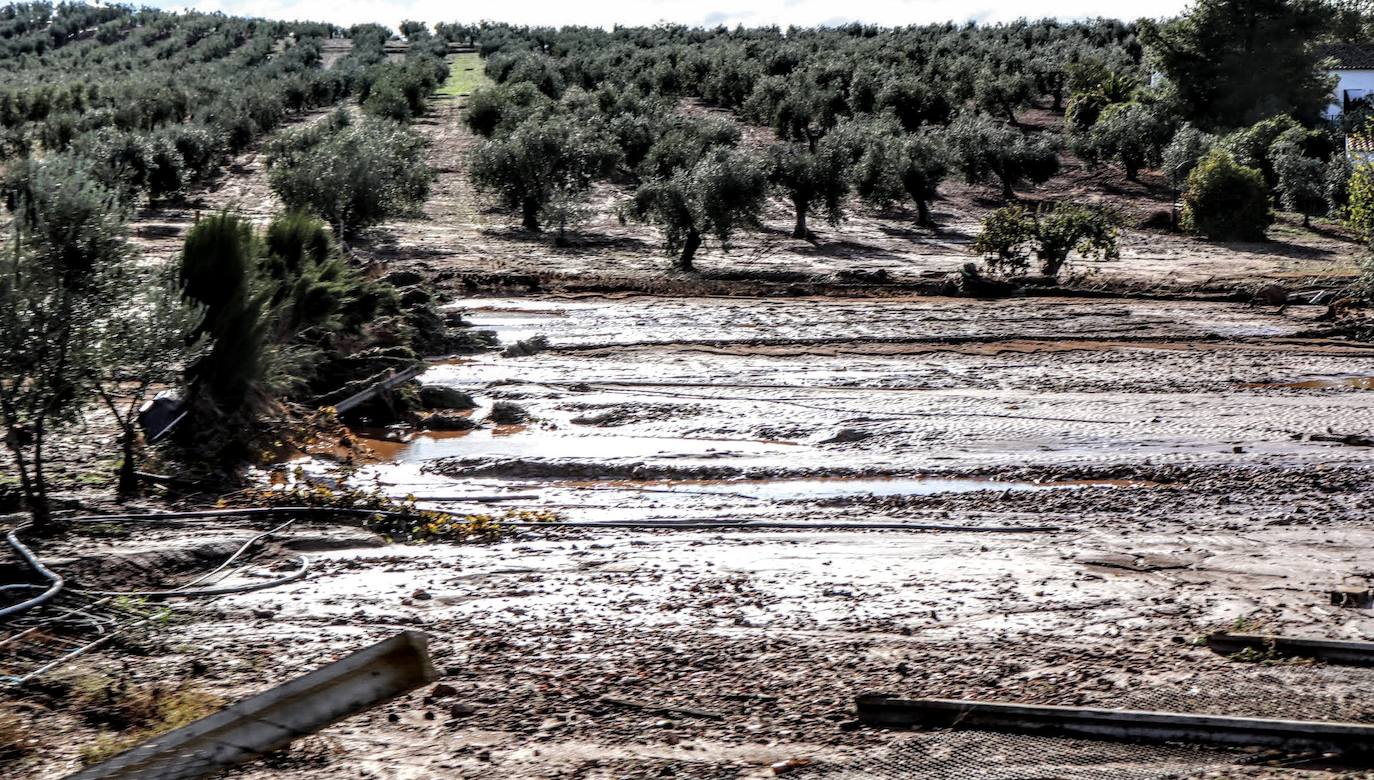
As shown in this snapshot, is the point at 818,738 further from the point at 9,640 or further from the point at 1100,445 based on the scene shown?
the point at 1100,445

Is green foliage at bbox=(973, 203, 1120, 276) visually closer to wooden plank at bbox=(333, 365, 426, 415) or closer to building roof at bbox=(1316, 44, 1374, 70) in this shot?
wooden plank at bbox=(333, 365, 426, 415)

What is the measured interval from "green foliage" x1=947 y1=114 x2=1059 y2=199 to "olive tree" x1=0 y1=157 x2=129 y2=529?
30043 mm

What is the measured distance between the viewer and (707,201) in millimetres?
27422

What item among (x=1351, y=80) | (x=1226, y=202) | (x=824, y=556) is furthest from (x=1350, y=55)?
(x=824, y=556)

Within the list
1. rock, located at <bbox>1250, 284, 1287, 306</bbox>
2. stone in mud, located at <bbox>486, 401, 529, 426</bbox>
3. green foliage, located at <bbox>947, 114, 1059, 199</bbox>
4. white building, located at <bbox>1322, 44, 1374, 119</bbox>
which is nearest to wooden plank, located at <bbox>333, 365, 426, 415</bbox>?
stone in mud, located at <bbox>486, 401, 529, 426</bbox>

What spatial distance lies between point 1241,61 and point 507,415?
4182cm

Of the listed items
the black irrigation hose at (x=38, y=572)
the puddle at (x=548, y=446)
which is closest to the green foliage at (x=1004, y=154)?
the puddle at (x=548, y=446)

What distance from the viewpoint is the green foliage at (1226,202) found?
102ft

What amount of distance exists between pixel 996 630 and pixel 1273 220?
94.4 feet

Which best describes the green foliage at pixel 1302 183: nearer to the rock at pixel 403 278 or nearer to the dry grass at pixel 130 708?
the rock at pixel 403 278

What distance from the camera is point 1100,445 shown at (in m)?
13.9

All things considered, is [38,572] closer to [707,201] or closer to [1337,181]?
[707,201]

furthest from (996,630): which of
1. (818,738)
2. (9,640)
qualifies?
(9,640)

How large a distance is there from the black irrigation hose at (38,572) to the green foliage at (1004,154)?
3145cm
